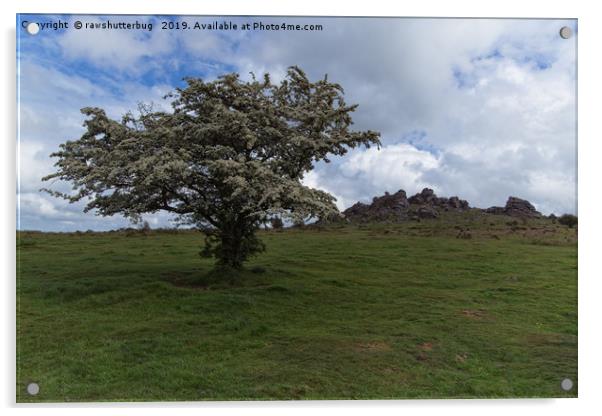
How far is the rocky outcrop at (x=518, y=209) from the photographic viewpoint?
1482cm

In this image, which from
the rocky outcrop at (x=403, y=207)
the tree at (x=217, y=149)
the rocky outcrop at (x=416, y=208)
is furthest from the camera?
the rocky outcrop at (x=403, y=207)

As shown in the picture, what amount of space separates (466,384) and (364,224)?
11.1 meters

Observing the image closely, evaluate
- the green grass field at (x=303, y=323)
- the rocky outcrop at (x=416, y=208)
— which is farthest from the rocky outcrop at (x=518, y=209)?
the green grass field at (x=303, y=323)

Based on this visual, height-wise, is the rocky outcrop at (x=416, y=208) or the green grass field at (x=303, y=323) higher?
the rocky outcrop at (x=416, y=208)

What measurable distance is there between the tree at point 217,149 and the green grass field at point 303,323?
3.03 m

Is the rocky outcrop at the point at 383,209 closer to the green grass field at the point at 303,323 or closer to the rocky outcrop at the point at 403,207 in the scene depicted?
the rocky outcrop at the point at 403,207

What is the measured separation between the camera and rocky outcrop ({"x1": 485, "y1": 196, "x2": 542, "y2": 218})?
48.6ft

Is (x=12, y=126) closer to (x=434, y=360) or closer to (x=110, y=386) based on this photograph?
(x=110, y=386)

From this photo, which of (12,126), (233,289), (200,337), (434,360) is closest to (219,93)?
(12,126)

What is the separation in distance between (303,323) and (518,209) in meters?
9.37

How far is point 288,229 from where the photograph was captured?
21234 millimetres

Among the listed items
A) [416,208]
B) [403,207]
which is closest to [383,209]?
[403,207]

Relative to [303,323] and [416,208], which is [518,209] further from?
[303,323]

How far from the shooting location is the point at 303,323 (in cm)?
1292
